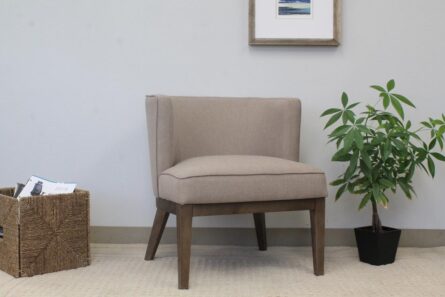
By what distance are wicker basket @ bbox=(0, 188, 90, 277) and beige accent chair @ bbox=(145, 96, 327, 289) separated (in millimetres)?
310

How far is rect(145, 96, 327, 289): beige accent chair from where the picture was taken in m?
2.07

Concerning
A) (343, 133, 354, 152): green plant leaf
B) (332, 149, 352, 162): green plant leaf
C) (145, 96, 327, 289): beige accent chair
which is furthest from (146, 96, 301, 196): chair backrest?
(343, 133, 354, 152): green plant leaf

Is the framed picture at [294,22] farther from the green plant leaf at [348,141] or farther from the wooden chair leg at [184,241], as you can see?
the wooden chair leg at [184,241]

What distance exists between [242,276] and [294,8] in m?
1.27

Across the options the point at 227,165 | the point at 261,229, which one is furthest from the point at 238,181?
the point at 261,229

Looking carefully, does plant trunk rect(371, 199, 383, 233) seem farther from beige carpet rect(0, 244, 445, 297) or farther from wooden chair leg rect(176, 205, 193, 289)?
wooden chair leg rect(176, 205, 193, 289)

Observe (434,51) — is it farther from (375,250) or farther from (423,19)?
(375,250)

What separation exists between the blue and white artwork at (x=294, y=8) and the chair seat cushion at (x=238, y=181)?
82 centimetres

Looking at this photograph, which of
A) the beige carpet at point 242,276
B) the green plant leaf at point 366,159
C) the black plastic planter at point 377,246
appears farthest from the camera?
the black plastic planter at point 377,246

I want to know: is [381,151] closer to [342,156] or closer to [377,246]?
[342,156]

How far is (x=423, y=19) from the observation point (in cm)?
273

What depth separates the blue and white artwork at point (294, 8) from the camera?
107 inches

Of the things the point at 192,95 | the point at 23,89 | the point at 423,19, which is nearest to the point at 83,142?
the point at 23,89

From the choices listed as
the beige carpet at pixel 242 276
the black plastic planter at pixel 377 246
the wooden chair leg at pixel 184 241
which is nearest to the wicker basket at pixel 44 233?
the beige carpet at pixel 242 276
